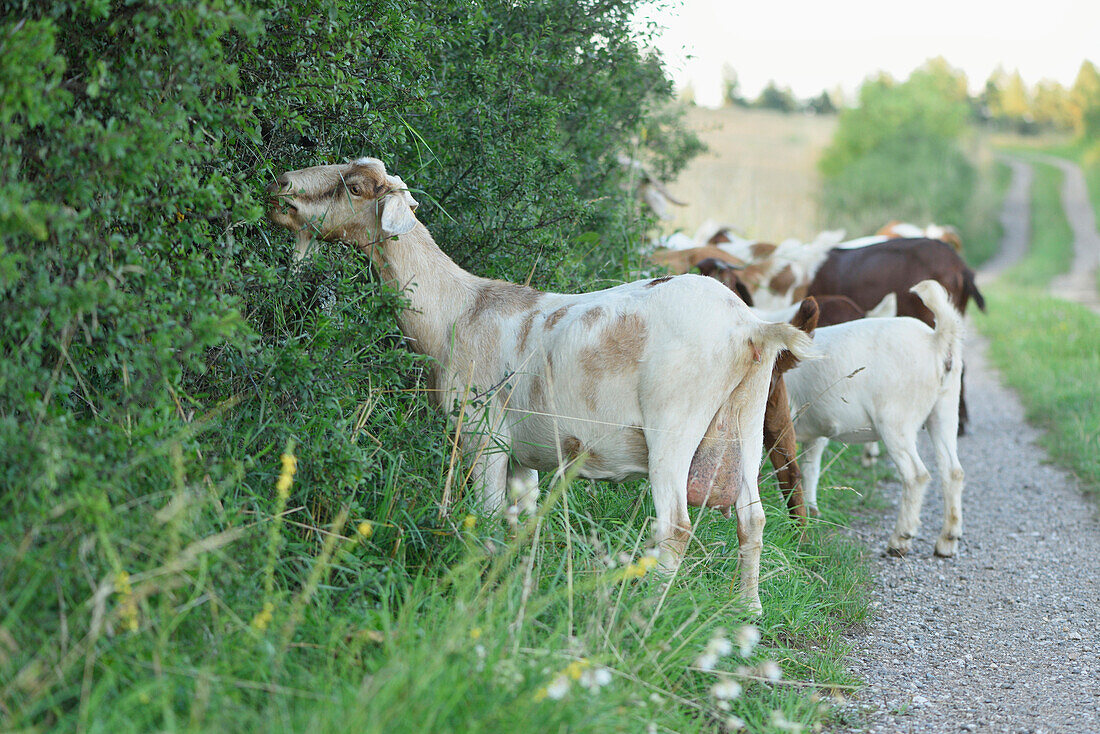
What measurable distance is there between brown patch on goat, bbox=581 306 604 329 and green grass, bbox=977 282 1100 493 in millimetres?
4821

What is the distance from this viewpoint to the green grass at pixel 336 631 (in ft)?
8.32

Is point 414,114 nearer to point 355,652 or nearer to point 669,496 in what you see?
point 669,496

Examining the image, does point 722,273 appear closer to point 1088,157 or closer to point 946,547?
point 946,547

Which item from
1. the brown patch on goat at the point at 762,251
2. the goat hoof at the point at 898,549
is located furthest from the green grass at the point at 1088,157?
the goat hoof at the point at 898,549

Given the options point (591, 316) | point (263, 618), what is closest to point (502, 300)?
point (591, 316)

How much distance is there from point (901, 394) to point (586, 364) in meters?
2.70

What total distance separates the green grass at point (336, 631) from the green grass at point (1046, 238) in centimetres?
2071

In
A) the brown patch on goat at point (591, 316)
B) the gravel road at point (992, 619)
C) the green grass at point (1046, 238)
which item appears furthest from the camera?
the green grass at point (1046, 238)

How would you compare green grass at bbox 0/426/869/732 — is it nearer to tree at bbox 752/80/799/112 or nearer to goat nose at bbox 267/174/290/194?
goat nose at bbox 267/174/290/194

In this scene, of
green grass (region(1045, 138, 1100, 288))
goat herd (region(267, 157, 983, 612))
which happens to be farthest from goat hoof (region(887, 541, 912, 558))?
green grass (region(1045, 138, 1100, 288))

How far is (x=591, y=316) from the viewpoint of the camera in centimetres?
404

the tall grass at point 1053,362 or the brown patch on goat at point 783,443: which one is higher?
the brown patch on goat at point 783,443

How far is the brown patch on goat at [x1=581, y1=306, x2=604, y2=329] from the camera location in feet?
13.2

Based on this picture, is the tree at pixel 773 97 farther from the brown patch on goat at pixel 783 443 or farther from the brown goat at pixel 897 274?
the brown patch on goat at pixel 783 443
